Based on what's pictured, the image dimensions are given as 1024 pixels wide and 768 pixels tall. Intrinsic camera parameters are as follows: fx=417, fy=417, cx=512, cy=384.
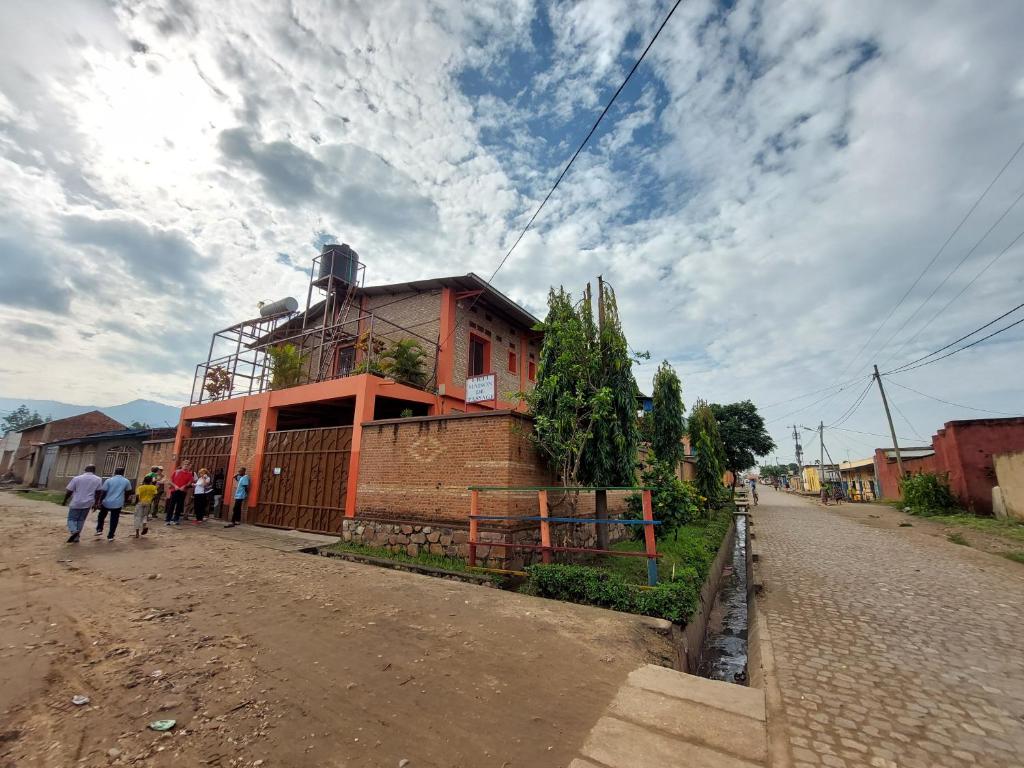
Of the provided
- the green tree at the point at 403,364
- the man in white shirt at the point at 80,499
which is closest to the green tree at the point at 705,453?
the green tree at the point at 403,364

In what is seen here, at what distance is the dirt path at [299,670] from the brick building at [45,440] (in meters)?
35.6

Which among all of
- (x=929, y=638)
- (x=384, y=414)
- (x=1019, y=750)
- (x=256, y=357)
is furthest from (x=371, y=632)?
(x=256, y=357)

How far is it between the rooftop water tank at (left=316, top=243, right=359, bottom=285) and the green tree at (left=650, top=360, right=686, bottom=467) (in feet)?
43.1

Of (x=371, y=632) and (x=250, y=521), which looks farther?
(x=250, y=521)

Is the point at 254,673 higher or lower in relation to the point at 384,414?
lower

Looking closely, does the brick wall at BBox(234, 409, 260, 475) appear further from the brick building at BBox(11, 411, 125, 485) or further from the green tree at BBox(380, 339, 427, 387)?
the brick building at BBox(11, 411, 125, 485)

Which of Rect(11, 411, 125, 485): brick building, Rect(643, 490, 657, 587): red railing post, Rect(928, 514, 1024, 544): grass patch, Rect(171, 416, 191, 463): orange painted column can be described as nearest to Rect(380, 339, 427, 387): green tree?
Rect(643, 490, 657, 587): red railing post

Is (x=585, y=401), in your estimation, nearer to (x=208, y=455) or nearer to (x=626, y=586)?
(x=626, y=586)

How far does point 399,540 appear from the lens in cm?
885

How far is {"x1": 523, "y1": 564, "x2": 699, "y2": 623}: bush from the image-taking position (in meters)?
5.35

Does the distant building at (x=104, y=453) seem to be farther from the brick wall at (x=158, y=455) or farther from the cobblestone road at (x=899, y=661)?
the cobblestone road at (x=899, y=661)

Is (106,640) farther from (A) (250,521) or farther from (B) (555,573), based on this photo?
(A) (250,521)

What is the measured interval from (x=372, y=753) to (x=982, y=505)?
23984mm

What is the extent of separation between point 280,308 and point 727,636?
1846 centimetres
